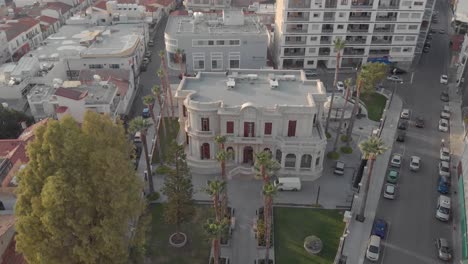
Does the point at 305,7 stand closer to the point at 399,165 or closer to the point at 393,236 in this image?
the point at 399,165

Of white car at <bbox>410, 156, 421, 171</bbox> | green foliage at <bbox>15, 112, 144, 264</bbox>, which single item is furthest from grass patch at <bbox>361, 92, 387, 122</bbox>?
green foliage at <bbox>15, 112, 144, 264</bbox>

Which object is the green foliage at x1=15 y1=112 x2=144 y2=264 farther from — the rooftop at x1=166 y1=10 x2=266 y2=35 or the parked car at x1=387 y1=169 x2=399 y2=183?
the rooftop at x1=166 y1=10 x2=266 y2=35

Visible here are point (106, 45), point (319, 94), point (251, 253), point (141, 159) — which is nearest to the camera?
point (251, 253)

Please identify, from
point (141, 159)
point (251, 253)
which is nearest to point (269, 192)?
point (251, 253)

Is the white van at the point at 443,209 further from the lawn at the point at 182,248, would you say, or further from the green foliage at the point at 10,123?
the green foliage at the point at 10,123

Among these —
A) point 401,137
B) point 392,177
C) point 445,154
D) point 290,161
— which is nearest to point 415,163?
point 445,154

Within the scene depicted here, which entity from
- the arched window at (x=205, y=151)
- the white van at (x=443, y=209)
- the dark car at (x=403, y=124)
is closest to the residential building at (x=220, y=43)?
the dark car at (x=403, y=124)
